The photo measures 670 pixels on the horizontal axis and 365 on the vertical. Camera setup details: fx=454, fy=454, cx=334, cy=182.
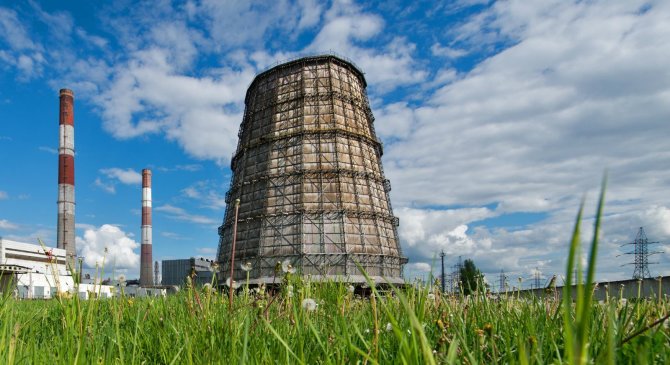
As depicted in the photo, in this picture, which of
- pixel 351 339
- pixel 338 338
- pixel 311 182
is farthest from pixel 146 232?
pixel 338 338

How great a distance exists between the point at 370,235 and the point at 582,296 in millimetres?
39903

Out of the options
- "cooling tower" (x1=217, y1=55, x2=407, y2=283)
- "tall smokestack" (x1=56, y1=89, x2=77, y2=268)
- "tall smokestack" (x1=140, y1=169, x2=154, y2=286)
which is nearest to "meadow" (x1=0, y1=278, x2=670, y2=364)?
"cooling tower" (x1=217, y1=55, x2=407, y2=283)

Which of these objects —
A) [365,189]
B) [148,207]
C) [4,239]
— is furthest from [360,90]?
[4,239]

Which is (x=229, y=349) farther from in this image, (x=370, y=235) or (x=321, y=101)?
(x=321, y=101)

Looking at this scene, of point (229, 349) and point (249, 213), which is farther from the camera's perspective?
point (249, 213)

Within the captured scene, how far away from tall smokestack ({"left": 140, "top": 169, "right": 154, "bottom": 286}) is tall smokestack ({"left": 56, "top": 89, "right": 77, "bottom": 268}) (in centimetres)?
1375

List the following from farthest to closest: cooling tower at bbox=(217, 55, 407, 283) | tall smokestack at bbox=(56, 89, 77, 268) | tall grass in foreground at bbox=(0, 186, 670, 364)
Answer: tall smokestack at bbox=(56, 89, 77, 268), cooling tower at bbox=(217, 55, 407, 283), tall grass in foreground at bbox=(0, 186, 670, 364)

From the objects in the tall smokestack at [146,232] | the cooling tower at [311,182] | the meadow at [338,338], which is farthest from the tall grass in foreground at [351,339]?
the tall smokestack at [146,232]

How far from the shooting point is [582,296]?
1.90 ft

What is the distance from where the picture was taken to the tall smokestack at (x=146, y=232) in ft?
211

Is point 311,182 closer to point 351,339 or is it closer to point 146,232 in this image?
point 146,232

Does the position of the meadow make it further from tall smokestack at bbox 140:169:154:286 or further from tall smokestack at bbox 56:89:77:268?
tall smokestack at bbox 140:169:154:286

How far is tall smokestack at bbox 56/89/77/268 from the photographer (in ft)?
161

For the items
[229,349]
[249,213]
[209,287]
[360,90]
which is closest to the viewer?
[229,349]
